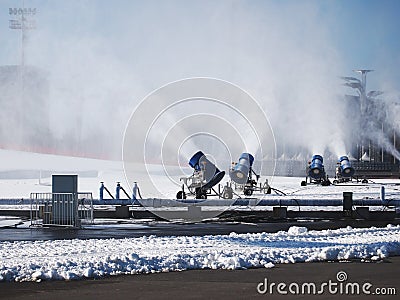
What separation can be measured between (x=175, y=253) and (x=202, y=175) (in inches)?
849

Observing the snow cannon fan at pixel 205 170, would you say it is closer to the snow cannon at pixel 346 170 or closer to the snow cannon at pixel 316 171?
the snow cannon at pixel 316 171

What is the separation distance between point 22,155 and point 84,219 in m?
91.7

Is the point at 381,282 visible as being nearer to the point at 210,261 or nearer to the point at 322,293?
the point at 322,293

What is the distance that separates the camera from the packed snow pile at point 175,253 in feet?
40.8

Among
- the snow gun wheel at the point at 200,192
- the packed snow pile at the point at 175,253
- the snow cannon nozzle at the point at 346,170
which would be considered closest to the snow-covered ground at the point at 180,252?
the packed snow pile at the point at 175,253

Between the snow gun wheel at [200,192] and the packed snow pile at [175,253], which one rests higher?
the snow gun wheel at [200,192]

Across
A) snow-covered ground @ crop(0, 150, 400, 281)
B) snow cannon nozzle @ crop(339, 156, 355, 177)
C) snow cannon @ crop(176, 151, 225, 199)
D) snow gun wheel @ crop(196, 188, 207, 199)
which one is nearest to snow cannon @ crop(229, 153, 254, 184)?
snow gun wheel @ crop(196, 188, 207, 199)

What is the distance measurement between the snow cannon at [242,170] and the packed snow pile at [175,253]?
23.6 meters

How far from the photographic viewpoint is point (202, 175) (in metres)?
35.8

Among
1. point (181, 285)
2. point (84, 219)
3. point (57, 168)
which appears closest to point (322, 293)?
point (181, 285)

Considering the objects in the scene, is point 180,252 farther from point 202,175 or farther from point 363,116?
point 363,116

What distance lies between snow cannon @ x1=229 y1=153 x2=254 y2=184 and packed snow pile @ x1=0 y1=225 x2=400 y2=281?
23580 millimetres

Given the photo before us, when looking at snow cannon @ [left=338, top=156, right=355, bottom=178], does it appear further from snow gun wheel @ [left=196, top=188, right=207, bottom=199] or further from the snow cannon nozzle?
snow gun wheel @ [left=196, top=188, right=207, bottom=199]

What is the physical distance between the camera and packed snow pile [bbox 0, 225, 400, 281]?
40.8 ft
